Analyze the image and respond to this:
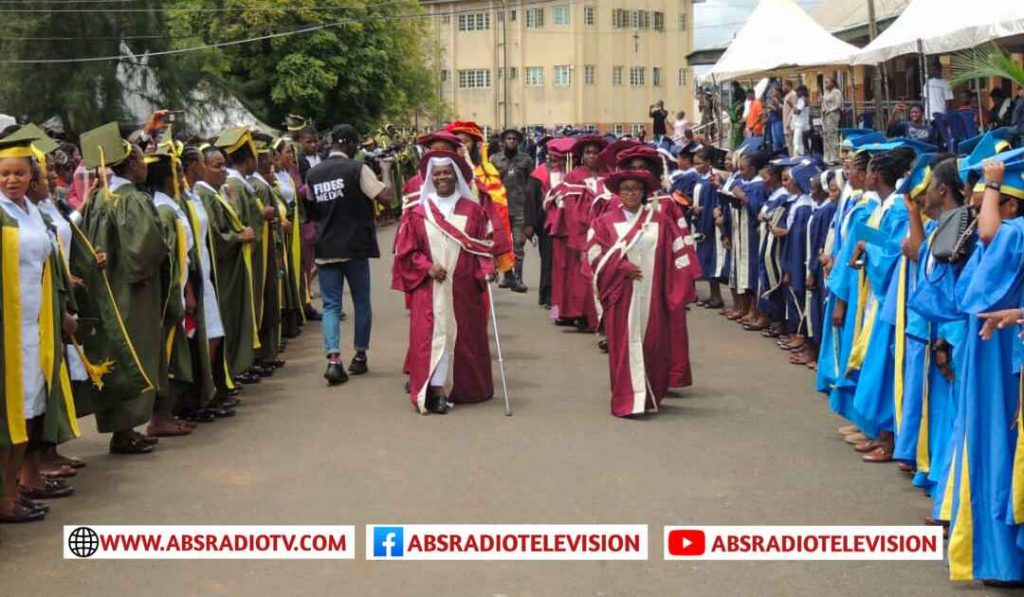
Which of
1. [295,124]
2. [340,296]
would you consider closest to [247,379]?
[340,296]

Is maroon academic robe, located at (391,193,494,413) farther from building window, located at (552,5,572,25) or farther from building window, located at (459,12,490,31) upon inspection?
building window, located at (459,12,490,31)

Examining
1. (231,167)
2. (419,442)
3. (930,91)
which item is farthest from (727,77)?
(419,442)

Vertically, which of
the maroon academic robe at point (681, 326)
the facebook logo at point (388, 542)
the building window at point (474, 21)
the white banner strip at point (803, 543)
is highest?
the building window at point (474, 21)

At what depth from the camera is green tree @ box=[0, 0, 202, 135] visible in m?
42.5

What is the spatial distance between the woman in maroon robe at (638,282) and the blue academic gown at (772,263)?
3170 millimetres

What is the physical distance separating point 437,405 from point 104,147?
317cm

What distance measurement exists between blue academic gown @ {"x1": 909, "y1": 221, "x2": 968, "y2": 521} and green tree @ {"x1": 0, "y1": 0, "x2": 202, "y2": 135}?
125ft

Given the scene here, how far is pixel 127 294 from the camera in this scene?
30.5ft

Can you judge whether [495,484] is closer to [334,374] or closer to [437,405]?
[437,405]

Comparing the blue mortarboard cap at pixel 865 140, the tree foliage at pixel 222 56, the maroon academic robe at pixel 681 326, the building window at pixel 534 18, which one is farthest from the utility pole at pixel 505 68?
the blue mortarboard cap at pixel 865 140

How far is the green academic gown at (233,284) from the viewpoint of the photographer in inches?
437

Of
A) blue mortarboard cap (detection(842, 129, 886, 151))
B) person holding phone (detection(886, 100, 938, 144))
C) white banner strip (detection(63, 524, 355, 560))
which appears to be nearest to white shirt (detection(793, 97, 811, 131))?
person holding phone (detection(886, 100, 938, 144))

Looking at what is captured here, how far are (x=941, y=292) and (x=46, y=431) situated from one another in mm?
4748

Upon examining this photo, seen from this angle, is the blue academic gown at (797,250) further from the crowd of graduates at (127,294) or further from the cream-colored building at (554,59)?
the cream-colored building at (554,59)
